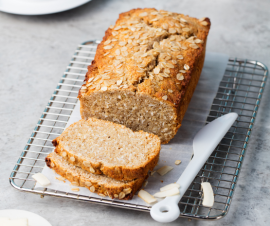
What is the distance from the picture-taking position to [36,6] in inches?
198

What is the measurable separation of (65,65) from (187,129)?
5.80 feet

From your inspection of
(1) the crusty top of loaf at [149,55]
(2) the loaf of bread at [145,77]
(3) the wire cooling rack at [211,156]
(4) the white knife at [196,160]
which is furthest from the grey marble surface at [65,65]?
(1) the crusty top of loaf at [149,55]

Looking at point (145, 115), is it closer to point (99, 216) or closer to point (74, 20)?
point (99, 216)

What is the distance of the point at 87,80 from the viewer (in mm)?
3414

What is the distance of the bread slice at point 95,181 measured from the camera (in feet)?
9.15

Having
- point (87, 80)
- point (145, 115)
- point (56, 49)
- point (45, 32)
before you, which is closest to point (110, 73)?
point (87, 80)

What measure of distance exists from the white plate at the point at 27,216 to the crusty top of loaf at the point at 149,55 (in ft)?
3.53

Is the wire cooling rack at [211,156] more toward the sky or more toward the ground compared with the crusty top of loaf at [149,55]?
more toward the ground

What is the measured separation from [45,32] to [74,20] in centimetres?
46

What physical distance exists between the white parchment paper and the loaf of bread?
0.14 meters

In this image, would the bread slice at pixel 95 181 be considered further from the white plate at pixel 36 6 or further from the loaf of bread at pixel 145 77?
the white plate at pixel 36 6

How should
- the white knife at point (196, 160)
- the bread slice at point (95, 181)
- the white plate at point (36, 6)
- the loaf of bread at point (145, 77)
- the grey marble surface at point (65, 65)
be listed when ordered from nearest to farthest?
the white knife at point (196, 160), the bread slice at point (95, 181), the grey marble surface at point (65, 65), the loaf of bread at point (145, 77), the white plate at point (36, 6)

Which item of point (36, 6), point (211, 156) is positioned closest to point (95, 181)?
point (211, 156)

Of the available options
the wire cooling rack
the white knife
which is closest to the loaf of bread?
the white knife
